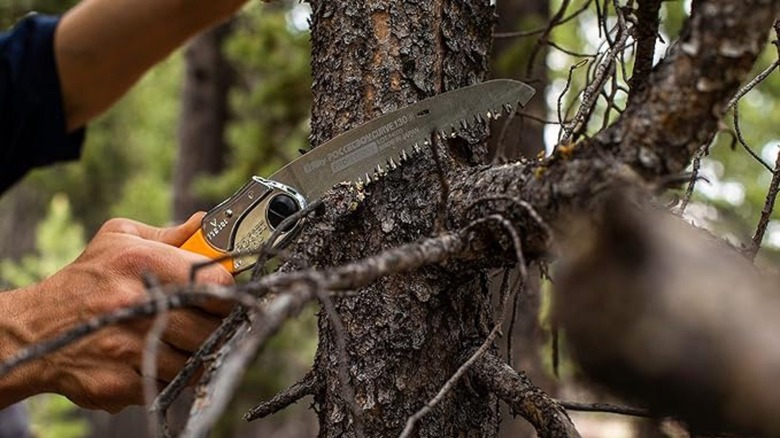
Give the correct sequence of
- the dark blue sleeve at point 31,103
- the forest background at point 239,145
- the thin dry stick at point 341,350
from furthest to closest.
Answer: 1. the forest background at point 239,145
2. the dark blue sleeve at point 31,103
3. the thin dry stick at point 341,350

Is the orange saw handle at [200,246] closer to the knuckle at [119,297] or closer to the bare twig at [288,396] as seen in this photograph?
the knuckle at [119,297]

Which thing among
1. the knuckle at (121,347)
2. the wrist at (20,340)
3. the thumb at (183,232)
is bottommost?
the wrist at (20,340)

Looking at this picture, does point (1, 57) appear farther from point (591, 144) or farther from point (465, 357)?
point (591, 144)

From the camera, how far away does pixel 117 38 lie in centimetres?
196

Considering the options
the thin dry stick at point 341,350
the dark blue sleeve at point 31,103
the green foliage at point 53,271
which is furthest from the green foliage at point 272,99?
the thin dry stick at point 341,350

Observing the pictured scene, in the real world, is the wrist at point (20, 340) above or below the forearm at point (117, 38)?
below

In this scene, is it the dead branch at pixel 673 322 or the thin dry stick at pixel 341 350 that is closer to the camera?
the dead branch at pixel 673 322

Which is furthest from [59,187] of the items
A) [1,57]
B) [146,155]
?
[1,57]

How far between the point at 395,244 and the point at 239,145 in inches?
173

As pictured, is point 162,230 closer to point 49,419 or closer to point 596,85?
point 596,85

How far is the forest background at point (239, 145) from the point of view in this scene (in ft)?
13.1

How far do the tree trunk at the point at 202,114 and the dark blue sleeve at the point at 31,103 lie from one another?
4.98 metres

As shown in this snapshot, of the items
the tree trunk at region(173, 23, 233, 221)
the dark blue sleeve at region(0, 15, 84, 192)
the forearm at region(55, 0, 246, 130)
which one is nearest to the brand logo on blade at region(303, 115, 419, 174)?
the forearm at region(55, 0, 246, 130)

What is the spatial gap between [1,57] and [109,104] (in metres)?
0.28
